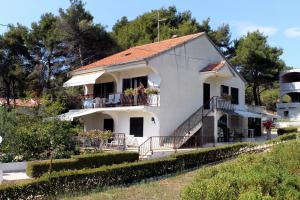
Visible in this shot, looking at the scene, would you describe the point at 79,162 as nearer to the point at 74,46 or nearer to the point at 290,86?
the point at 74,46

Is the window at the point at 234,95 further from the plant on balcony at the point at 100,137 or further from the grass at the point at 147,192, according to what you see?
the grass at the point at 147,192

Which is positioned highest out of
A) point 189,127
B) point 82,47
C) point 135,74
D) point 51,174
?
point 82,47

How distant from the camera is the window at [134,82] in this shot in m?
30.8

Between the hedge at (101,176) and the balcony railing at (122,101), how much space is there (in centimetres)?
783

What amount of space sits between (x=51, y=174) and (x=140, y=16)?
4373 centimetres

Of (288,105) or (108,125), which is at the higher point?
(288,105)

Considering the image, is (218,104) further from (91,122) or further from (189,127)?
(91,122)

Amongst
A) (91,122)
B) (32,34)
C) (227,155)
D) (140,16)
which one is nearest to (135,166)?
(227,155)

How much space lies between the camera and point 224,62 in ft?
108

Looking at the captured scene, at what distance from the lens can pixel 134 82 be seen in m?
31.8

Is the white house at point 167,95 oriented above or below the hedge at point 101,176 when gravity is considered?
above

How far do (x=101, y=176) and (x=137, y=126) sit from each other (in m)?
15.0

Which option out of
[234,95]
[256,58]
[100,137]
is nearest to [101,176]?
[100,137]

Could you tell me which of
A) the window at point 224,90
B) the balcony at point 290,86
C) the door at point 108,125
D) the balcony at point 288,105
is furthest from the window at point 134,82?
the balcony at point 288,105
